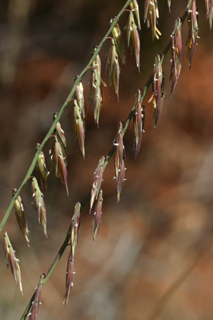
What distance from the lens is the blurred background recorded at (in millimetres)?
947

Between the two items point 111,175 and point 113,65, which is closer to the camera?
point 113,65

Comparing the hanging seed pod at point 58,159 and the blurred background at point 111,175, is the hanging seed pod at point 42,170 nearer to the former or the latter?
the hanging seed pod at point 58,159

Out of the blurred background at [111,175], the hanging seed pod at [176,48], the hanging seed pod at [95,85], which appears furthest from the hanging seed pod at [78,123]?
the blurred background at [111,175]

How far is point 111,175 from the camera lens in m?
1.01

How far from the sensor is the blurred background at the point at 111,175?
3.11 feet

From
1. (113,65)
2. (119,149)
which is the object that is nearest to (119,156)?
(119,149)

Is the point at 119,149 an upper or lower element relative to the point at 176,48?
lower

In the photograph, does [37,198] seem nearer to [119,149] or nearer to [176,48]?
[119,149]

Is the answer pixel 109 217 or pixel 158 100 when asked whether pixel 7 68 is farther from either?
pixel 158 100

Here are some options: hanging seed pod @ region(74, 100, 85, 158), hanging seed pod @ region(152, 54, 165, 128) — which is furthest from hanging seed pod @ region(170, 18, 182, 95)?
hanging seed pod @ region(74, 100, 85, 158)

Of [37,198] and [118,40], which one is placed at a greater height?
[118,40]

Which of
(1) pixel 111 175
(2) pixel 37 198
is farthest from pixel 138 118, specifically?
(1) pixel 111 175

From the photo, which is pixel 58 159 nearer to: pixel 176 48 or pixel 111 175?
pixel 176 48

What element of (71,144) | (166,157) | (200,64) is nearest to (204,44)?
(200,64)
